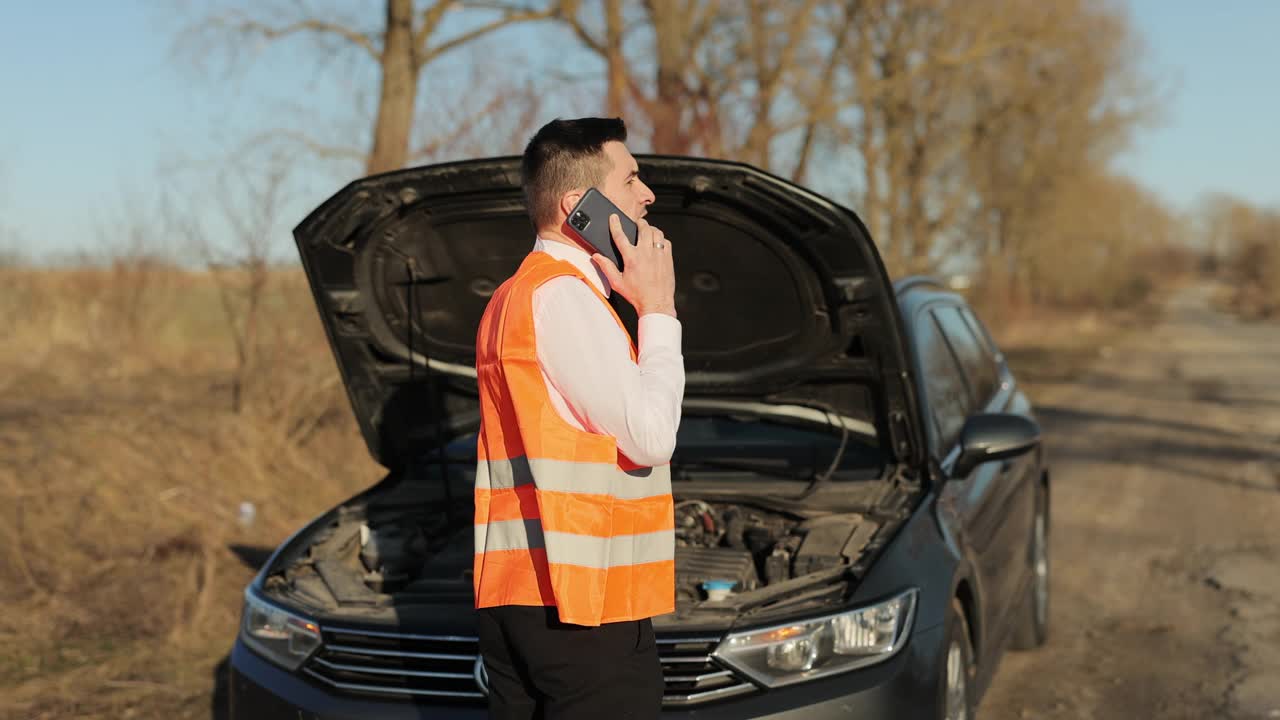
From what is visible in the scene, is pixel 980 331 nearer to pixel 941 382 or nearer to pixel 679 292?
pixel 941 382

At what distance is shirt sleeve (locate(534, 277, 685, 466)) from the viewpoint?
212 cm

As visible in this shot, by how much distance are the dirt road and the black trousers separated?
114 inches

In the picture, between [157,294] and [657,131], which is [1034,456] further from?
[157,294]

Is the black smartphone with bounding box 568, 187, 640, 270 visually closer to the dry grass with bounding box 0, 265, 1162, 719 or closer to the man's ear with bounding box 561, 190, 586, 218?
the man's ear with bounding box 561, 190, 586, 218

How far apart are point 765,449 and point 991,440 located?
0.82m

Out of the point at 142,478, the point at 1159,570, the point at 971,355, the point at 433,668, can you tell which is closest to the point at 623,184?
the point at 433,668

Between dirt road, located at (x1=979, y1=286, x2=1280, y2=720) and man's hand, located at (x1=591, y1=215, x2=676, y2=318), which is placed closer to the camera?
man's hand, located at (x1=591, y1=215, x2=676, y2=318)

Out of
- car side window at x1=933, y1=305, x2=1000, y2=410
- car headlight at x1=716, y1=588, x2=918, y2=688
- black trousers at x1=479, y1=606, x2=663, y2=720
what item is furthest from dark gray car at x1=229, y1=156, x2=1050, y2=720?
black trousers at x1=479, y1=606, x2=663, y2=720

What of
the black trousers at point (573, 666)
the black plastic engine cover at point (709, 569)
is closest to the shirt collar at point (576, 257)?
the black trousers at point (573, 666)

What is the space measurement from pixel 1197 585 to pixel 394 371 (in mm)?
4616

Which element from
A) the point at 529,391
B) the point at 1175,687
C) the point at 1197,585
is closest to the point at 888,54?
the point at 1197,585

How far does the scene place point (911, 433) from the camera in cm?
410

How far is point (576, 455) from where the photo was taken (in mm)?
2156

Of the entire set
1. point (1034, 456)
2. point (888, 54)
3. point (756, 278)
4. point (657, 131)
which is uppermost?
point (888, 54)
